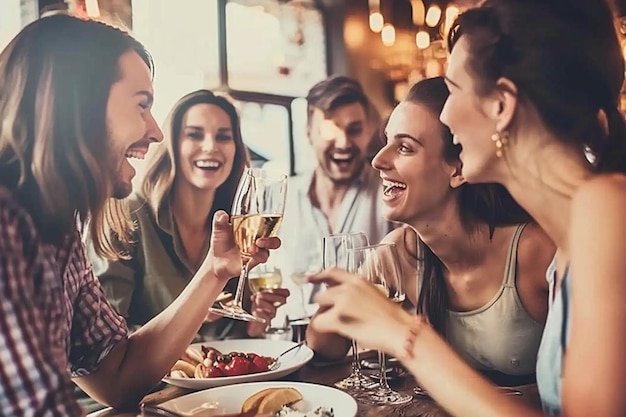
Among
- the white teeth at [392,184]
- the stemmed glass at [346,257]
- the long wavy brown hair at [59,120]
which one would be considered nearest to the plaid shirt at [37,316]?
the long wavy brown hair at [59,120]

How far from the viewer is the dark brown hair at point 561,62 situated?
92cm

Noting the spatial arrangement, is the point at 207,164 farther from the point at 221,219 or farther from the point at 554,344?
the point at 554,344

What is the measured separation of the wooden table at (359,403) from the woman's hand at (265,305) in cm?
9

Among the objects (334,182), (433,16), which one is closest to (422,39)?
(433,16)

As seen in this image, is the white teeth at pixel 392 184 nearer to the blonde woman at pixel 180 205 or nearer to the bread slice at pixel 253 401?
the blonde woman at pixel 180 205

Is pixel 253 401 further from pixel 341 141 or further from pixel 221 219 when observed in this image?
pixel 341 141

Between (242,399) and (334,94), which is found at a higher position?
(334,94)

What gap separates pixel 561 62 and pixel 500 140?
127 mm

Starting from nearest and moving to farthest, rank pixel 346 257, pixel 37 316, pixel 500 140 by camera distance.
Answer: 1. pixel 37 316
2. pixel 500 140
3. pixel 346 257

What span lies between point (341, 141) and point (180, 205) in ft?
0.95

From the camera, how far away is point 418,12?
1.19 m

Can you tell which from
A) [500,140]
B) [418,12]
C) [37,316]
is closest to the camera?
[37,316]

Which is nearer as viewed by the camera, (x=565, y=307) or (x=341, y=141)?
(x=565, y=307)

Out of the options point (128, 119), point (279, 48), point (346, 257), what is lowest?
point (346, 257)
